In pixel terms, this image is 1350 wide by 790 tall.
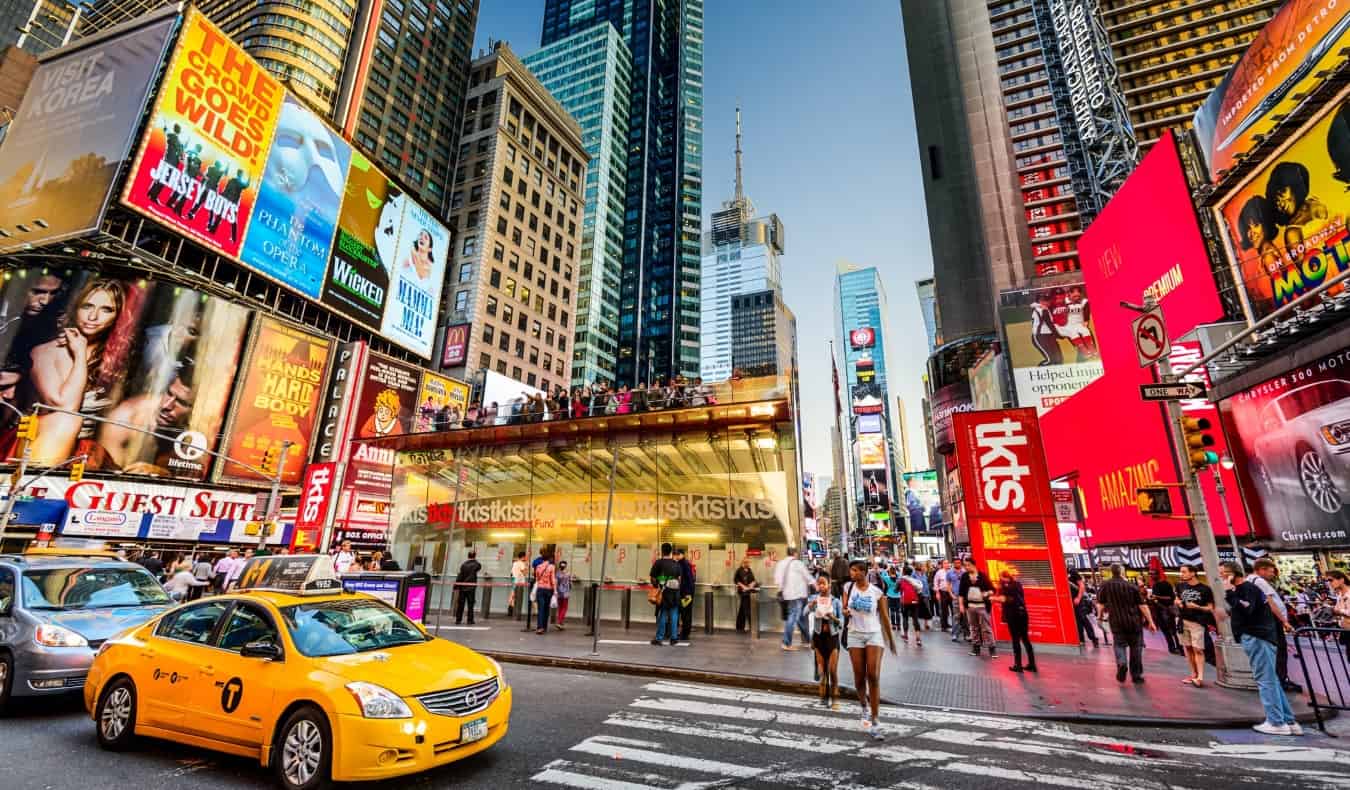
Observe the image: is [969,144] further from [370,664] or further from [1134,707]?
[370,664]

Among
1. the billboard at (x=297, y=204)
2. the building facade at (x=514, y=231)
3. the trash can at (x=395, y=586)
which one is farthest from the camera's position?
the building facade at (x=514, y=231)

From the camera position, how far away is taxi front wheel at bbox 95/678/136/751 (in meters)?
5.83

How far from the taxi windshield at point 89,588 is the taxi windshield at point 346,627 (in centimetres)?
480

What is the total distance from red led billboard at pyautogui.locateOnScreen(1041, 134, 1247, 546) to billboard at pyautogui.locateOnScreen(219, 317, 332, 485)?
48284 millimetres

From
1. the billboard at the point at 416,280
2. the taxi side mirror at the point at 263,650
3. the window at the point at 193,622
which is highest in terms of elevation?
the billboard at the point at 416,280

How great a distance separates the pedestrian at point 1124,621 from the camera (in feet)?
34.0

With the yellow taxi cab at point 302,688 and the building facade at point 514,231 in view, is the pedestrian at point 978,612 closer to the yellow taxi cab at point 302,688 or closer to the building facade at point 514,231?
the yellow taxi cab at point 302,688

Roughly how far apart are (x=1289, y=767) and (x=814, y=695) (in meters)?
5.34

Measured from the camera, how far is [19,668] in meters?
→ 6.88

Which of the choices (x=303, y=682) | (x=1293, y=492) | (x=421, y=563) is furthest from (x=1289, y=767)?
(x=421, y=563)

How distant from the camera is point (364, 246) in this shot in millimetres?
45812

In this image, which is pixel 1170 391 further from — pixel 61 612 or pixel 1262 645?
pixel 61 612

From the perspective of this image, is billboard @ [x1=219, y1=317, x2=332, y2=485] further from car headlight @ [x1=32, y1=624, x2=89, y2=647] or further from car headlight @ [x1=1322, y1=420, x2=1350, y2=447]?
car headlight @ [x1=1322, y1=420, x2=1350, y2=447]

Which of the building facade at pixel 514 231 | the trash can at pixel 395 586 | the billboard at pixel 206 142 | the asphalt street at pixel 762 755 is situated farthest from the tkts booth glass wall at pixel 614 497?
the building facade at pixel 514 231
